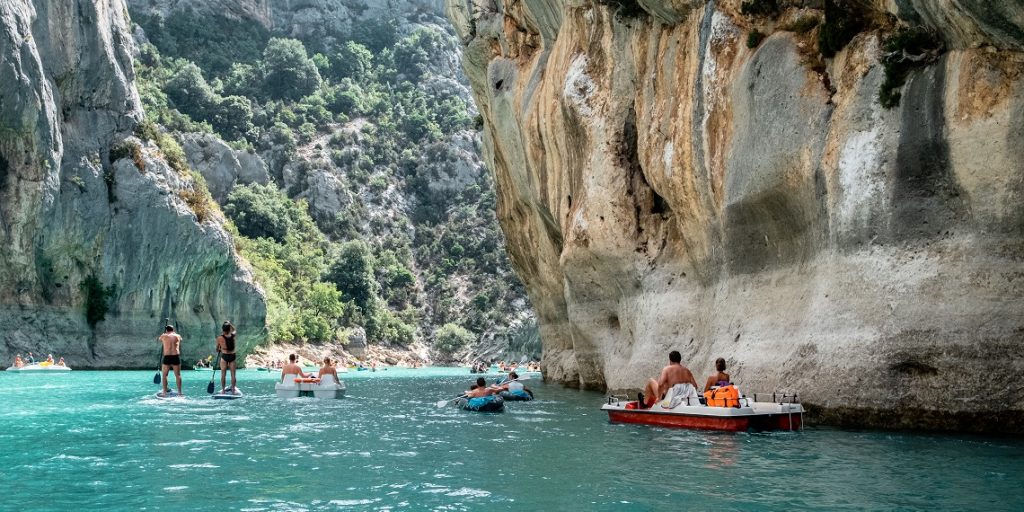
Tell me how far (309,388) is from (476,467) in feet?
61.4

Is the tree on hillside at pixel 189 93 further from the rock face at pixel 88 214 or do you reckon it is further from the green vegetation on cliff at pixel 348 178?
the rock face at pixel 88 214

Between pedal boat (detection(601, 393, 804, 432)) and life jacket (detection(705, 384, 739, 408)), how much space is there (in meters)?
0.14

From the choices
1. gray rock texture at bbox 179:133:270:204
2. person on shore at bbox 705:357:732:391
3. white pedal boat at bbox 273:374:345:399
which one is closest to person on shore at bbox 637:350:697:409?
person on shore at bbox 705:357:732:391

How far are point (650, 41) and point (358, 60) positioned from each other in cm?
13505

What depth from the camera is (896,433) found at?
16.8 metres

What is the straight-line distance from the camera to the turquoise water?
433 inches

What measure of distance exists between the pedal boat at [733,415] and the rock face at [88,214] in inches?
2085

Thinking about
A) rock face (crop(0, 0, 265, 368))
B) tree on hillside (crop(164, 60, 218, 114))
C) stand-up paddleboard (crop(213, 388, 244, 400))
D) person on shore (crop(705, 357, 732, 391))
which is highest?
tree on hillside (crop(164, 60, 218, 114))

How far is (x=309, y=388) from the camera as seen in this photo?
3161cm

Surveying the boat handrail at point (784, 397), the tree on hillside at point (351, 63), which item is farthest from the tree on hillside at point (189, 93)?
the boat handrail at point (784, 397)

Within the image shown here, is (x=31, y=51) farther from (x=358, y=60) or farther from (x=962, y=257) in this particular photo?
(x=358, y=60)

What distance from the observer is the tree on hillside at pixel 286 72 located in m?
144

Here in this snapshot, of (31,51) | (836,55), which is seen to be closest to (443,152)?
(31,51)

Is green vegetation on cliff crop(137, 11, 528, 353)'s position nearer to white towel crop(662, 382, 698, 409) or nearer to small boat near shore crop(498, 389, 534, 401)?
small boat near shore crop(498, 389, 534, 401)
